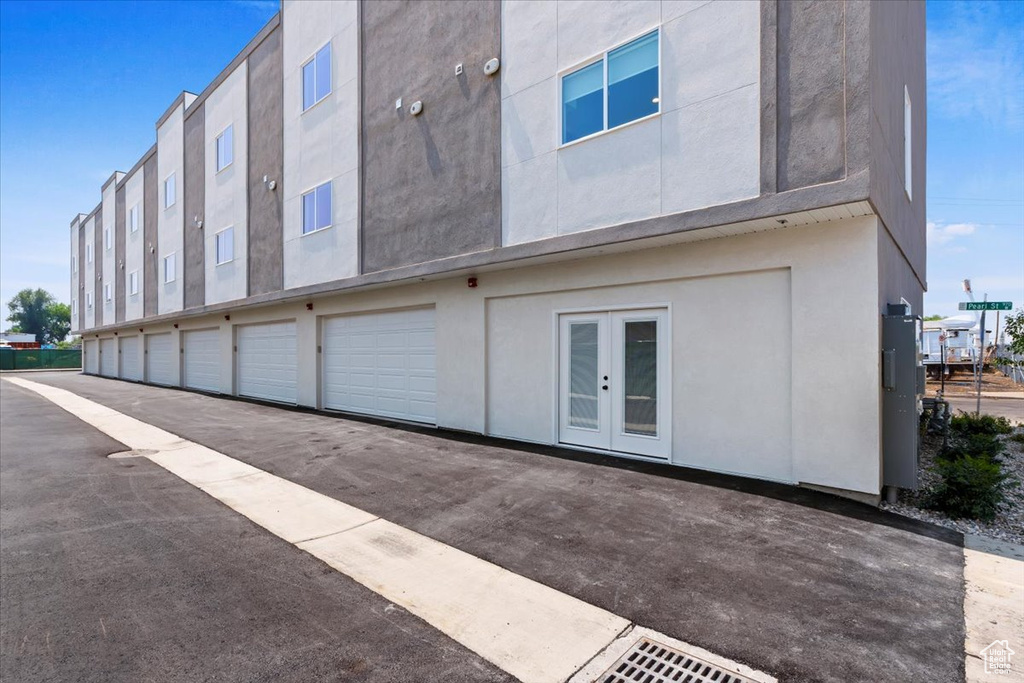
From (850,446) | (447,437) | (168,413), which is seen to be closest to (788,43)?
(850,446)

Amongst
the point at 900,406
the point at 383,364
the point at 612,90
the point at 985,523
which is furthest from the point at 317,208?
the point at 985,523

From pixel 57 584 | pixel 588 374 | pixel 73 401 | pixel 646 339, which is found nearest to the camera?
pixel 57 584

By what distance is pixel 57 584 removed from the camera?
3977 millimetres

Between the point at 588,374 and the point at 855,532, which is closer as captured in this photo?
the point at 855,532

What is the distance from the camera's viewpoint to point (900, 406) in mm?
5875

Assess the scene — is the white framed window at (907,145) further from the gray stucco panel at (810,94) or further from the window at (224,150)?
the window at (224,150)

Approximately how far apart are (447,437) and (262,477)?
142 inches

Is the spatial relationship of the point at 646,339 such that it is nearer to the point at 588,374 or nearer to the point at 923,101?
the point at 588,374

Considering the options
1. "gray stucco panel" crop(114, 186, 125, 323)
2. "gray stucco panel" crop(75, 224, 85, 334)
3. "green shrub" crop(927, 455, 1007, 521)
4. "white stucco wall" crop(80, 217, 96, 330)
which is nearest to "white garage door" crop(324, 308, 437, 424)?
"green shrub" crop(927, 455, 1007, 521)

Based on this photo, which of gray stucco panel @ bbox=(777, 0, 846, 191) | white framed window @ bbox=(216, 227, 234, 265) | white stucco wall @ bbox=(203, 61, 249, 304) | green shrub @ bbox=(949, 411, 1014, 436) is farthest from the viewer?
white framed window @ bbox=(216, 227, 234, 265)

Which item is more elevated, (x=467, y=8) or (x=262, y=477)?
(x=467, y=8)

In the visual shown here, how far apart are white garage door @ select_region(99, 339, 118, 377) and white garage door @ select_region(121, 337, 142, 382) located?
1604mm

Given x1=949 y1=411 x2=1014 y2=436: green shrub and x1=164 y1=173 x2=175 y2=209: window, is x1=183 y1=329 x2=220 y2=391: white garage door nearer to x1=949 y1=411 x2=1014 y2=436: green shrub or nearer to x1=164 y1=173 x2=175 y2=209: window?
x1=164 y1=173 x2=175 y2=209: window

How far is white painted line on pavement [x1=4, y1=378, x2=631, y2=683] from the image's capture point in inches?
122
